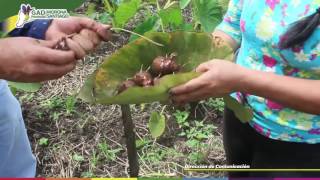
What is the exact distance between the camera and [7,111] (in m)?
1.03

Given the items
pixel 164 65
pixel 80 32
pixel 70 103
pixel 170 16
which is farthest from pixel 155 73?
A: pixel 70 103

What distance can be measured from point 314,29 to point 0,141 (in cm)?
66

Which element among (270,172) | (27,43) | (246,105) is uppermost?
(27,43)

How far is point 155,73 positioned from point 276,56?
18cm

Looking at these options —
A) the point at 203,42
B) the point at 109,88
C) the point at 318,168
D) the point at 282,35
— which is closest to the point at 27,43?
the point at 109,88

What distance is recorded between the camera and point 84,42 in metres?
0.77

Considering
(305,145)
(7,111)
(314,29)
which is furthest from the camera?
(7,111)

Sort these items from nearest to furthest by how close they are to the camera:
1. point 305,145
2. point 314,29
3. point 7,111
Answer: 1. point 314,29
2. point 305,145
3. point 7,111

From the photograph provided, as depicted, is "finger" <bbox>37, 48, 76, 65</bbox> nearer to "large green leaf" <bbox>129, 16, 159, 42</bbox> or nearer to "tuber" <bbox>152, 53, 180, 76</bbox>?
"tuber" <bbox>152, 53, 180, 76</bbox>

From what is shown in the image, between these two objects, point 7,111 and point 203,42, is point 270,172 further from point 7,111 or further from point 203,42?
point 7,111

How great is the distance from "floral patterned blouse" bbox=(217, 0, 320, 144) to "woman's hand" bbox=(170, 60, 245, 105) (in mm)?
57

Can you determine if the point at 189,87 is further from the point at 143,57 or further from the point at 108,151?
the point at 108,151

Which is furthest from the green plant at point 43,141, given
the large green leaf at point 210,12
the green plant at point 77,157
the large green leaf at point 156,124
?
the large green leaf at point 156,124

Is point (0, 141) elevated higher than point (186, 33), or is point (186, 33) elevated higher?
point (186, 33)
